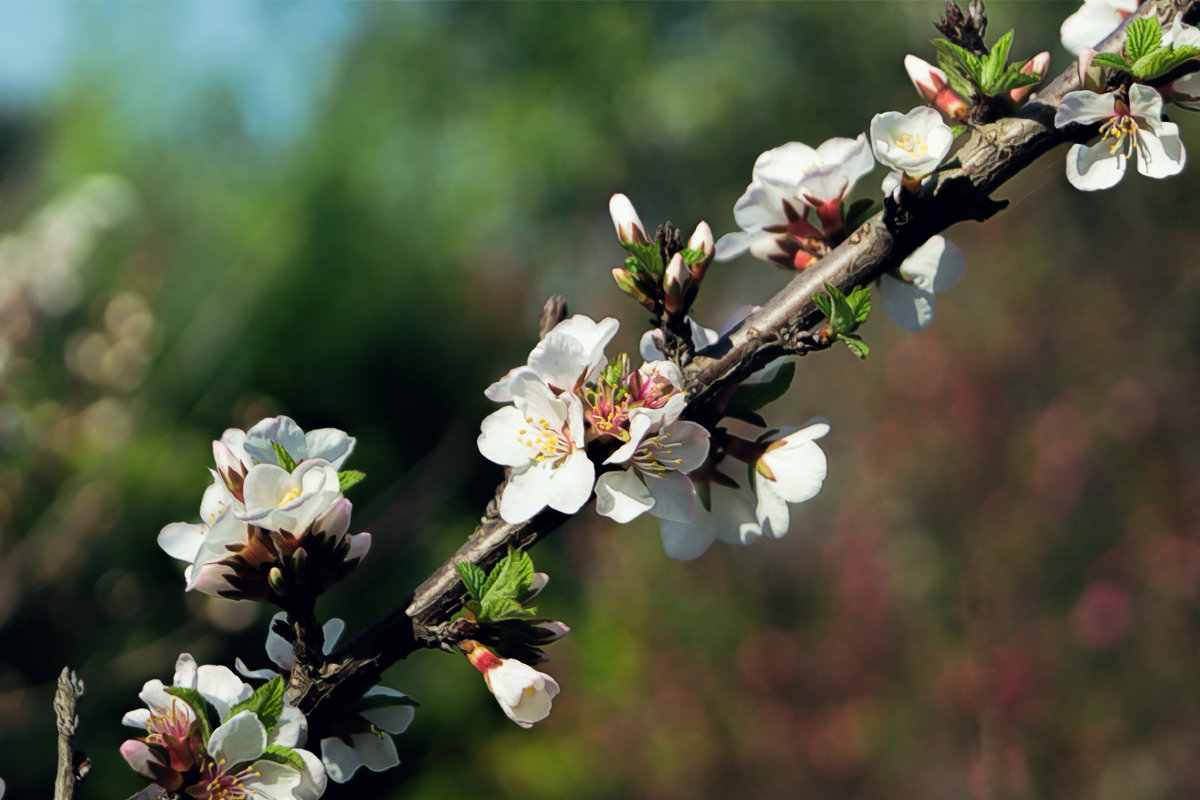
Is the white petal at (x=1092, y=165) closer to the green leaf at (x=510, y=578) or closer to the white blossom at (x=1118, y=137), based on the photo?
the white blossom at (x=1118, y=137)

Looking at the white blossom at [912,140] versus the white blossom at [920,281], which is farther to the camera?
the white blossom at [920,281]

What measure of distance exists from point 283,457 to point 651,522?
14.4 feet

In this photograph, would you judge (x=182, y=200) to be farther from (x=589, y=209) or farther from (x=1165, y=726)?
(x=1165, y=726)

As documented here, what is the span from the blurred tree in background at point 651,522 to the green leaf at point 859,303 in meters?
0.55

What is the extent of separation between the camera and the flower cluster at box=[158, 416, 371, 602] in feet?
1.87

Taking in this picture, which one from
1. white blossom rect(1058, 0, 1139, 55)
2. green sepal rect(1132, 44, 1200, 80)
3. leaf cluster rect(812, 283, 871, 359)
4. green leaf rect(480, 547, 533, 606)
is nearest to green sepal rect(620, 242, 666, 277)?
leaf cluster rect(812, 283, 871, 359)

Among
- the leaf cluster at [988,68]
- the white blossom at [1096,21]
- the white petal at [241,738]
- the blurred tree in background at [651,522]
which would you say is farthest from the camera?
the blurred tree in background at [651,522]

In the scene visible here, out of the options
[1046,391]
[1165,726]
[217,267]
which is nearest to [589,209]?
[217,267]

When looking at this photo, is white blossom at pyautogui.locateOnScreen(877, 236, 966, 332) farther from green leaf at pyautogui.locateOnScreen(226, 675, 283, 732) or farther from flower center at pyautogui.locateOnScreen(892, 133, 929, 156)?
green leaf at pyautogui.locateOnScreen(226, 675, 283, 732)

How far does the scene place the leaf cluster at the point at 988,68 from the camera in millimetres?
629

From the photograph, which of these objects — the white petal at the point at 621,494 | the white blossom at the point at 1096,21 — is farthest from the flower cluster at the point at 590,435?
the white blossom at the point at 1096,21

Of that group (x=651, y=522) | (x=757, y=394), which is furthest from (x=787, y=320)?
(x=651, y=522)

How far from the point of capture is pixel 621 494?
1.91ft

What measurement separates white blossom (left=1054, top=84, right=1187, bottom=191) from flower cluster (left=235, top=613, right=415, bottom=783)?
0.59m
